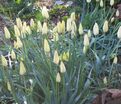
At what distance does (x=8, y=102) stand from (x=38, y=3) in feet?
7.73

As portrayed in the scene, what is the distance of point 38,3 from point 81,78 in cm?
249

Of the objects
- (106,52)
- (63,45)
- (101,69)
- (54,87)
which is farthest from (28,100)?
(106,52)

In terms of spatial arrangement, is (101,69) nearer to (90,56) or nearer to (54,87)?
(90,56)

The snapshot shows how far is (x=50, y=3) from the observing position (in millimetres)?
4840

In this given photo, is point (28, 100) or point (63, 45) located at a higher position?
point (63, 45)

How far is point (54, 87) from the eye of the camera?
7.59 ft

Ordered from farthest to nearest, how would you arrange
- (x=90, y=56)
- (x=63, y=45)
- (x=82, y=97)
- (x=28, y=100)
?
(x=90, y=56), (x=63, y=45), (x=82, y=97), (x=28, y=100)

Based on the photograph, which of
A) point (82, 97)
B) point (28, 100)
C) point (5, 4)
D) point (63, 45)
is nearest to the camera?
point (28, 100)

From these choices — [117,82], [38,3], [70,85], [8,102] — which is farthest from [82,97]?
[38,3]

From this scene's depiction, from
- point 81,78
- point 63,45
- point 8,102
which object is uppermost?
point 63,45

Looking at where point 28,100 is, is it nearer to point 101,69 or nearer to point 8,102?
→ point 8,102

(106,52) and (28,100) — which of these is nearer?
(28,100)

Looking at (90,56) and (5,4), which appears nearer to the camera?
(90,56)

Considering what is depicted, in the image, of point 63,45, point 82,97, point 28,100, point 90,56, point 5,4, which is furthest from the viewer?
point 5,4
